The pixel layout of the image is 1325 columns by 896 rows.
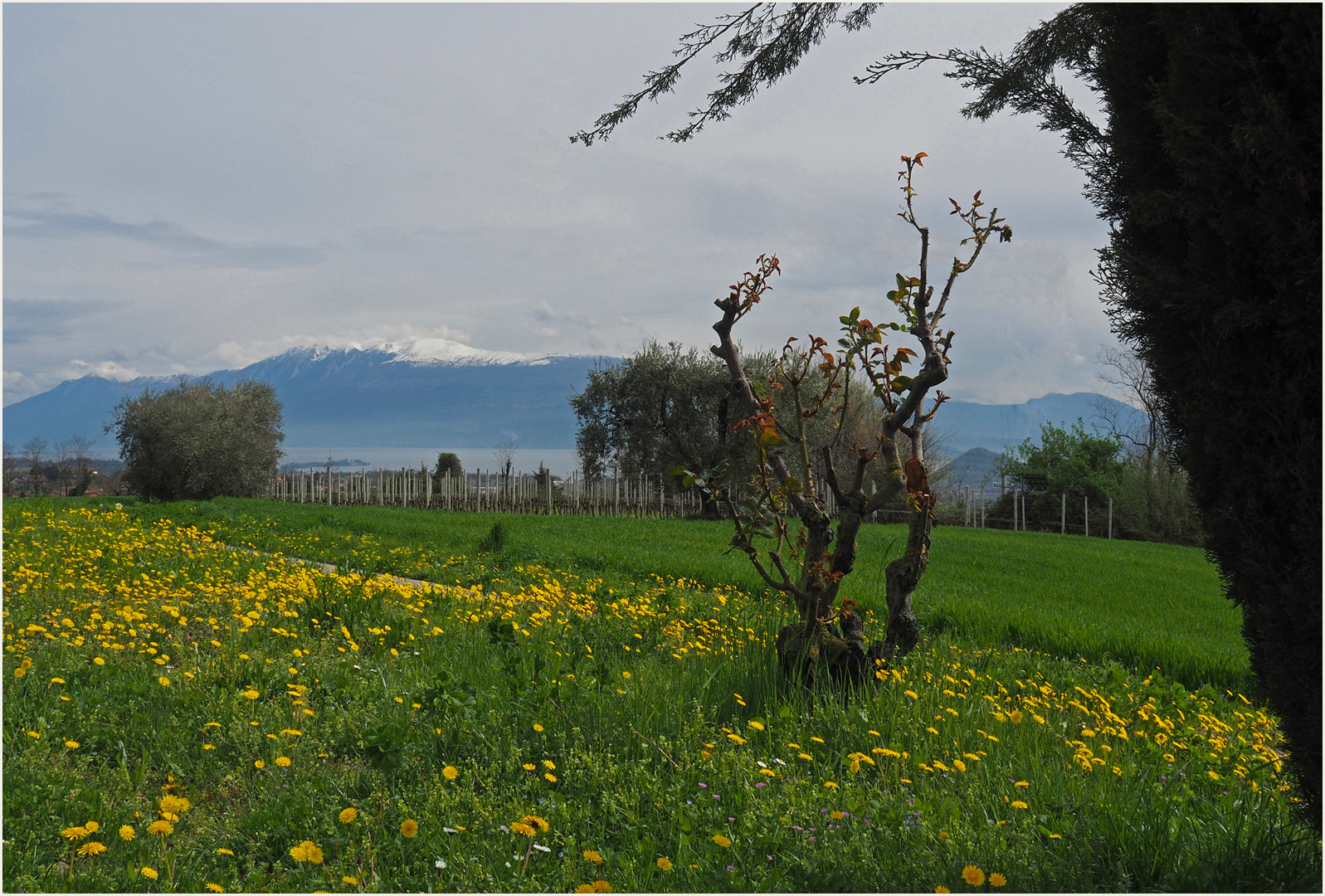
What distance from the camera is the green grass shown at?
7879 millimetres

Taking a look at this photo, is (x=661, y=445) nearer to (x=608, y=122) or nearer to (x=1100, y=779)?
(x=608, y=122)

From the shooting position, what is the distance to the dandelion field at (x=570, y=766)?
8.11ft

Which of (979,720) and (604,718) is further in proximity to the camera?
(979,720)

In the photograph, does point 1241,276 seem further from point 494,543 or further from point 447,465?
point 447,465

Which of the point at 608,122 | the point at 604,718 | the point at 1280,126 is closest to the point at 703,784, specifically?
the point at 604,718

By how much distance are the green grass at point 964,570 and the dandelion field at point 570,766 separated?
79.9 inches

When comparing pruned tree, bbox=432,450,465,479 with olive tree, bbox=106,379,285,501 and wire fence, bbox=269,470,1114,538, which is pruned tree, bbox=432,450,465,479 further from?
olive tree, bbox=106,379,285,501

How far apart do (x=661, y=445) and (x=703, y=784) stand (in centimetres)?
2708

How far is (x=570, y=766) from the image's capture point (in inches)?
121

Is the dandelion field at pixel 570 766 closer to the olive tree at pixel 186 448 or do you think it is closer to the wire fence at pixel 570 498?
the wire fence at pixel 570 498

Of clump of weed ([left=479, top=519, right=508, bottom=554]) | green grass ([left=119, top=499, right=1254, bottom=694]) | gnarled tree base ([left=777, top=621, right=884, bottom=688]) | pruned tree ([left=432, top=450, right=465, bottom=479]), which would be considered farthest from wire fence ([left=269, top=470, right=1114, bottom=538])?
gnarled tree base ([left=777, top=621, right=884, bottom=688])

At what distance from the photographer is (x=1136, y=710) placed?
4.98 metres

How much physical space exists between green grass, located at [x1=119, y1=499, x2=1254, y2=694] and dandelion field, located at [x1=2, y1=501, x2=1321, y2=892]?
2.03 meters

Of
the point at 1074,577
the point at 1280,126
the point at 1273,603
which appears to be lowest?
the point at 1074,577
